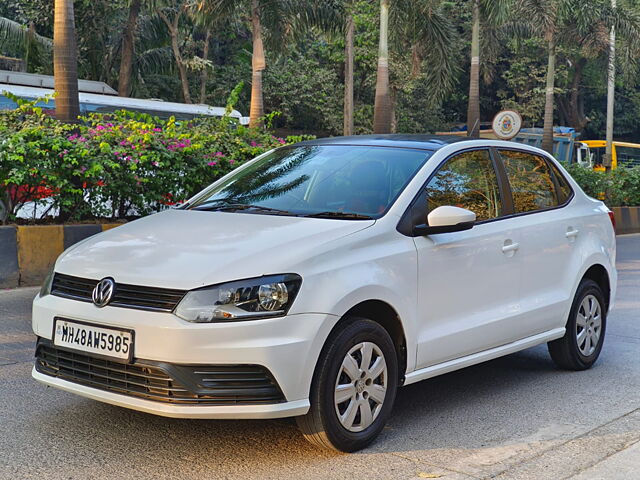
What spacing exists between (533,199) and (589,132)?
159 ft

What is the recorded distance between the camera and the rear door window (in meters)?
5.61

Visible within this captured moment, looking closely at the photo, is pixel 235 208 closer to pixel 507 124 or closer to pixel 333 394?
pixel 333 394

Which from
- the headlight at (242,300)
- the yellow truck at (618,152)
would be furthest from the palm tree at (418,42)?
the headlight at (242,300)

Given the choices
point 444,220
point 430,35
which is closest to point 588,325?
point 444,220

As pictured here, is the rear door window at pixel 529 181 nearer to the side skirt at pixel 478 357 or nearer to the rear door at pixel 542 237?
the rear door at pixel 542 237

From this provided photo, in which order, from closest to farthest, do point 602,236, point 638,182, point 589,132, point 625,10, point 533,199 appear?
point 533,199 < point 602,236 < point 638,182 < point 625,10 < point 589,132

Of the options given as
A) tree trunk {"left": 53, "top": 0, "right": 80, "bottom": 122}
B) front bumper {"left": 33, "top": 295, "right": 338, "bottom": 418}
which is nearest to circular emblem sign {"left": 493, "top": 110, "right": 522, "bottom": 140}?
tree trunk {"left": 53, "top": 0, "right": 80, "bottom": 122}

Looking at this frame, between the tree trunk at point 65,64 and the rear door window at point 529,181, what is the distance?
778 cm

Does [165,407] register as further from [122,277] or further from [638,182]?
[638,182]

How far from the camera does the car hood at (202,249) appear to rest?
3906 mm

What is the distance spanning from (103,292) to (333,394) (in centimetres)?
117

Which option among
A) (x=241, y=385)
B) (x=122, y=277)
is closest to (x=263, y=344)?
(x=241, y=385)

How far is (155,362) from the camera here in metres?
3.81

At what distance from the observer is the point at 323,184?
16.4 ft
